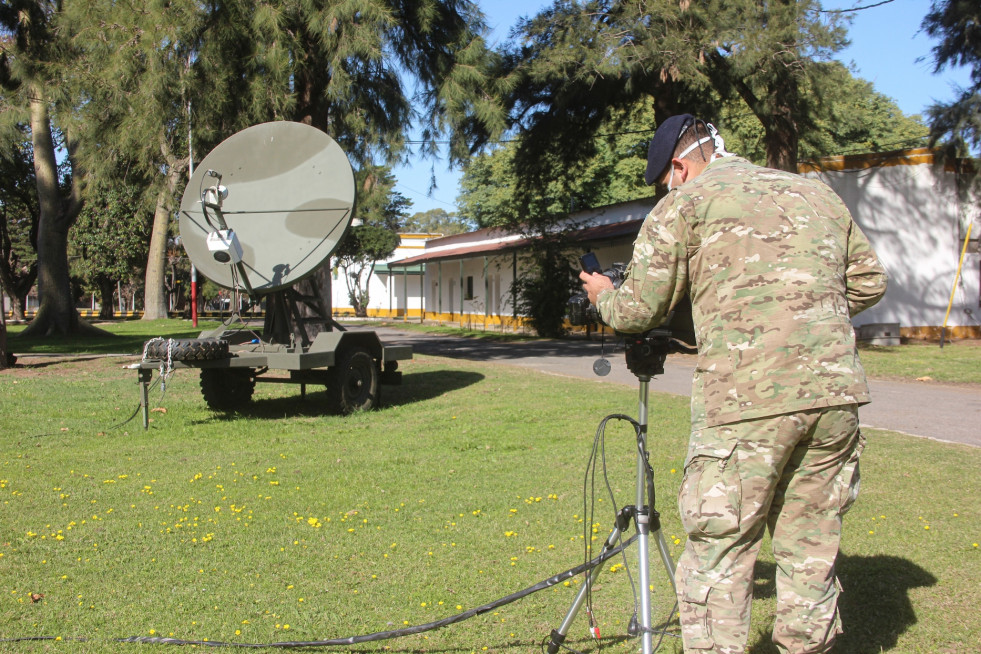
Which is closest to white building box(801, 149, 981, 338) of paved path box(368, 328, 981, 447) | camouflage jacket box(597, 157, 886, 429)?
paved path box(368, 328, 981, 447)

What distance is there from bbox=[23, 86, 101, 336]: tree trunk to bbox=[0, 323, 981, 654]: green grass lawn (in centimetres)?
1956

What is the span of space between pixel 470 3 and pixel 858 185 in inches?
452

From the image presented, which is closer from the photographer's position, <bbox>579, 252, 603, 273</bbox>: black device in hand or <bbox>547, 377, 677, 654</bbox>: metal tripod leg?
<bbox>547, 377, 677, 654</bbox>: metal tripod leg

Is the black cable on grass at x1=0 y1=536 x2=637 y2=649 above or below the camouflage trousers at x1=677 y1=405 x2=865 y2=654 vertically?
below

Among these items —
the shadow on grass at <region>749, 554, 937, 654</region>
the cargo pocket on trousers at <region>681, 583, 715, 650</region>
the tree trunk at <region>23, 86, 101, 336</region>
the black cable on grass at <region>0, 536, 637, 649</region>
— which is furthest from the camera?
the tree trunk at <region>23, 86, 101, 336</region>

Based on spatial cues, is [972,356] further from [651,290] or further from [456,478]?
[651,290]

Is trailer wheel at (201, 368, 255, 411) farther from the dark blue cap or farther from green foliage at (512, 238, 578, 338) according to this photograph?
green foliage at (512, 238, 578, 338)

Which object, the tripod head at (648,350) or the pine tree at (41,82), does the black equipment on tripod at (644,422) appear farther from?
the pine tree at (41,82)

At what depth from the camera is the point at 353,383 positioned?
10391 millimetres

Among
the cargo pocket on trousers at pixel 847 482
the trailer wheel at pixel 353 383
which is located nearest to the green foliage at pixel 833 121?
the trailer wheel at pixel 353 383

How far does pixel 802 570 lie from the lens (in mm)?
2723

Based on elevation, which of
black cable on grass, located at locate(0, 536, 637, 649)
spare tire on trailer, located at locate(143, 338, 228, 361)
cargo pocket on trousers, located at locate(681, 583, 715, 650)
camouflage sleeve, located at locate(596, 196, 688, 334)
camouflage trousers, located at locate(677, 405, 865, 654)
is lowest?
black cable on grass, located at locate(0, 536, 637, 649)

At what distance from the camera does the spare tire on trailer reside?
28.8ft

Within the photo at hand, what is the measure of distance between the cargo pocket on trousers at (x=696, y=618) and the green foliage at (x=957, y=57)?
20.0 m
